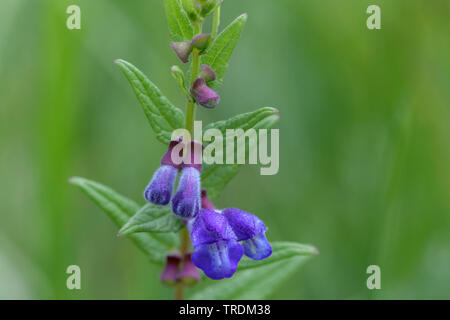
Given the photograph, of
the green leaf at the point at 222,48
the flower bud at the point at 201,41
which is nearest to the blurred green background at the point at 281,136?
the green leaf at the point at 222,48

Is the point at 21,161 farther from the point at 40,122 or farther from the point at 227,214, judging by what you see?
the point at 227,214

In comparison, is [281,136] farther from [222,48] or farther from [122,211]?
[222,48]

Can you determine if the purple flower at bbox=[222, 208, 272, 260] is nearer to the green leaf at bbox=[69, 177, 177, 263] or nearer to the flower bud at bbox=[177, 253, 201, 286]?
the flower bud at bbox=[177, 253, 201, 286]

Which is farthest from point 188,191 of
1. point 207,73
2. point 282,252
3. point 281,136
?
point 281,136

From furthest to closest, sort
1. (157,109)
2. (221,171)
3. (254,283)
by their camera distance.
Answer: (254,283) < (221,171) < (157,109)

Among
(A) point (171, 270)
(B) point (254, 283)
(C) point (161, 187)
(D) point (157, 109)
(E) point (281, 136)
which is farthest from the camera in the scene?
(E) point (281, 136)
